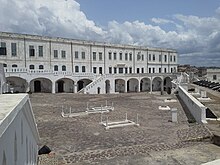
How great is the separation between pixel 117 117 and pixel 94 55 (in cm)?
3444

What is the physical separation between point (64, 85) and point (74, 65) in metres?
5.29

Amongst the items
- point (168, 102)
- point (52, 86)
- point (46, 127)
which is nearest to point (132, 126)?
point (46, 127)

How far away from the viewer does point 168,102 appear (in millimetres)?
23094

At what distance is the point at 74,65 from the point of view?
4634 cm

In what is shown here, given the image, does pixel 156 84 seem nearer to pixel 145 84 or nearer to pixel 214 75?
pixel 145 84

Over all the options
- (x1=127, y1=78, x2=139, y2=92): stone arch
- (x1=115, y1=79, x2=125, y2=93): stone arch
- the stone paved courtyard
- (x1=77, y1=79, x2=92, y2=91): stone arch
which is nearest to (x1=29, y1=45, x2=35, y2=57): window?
(x1=77, y1=79, x2=92, y2=91): stone arch

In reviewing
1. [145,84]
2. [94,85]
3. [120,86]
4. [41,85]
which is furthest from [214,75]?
[41,85]

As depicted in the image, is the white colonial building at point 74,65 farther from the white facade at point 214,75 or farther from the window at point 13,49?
the white facade at point 214,75

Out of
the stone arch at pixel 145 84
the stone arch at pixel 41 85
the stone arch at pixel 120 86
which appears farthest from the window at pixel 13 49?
the stone arch at pixel 145 84

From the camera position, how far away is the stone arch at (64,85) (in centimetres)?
4242

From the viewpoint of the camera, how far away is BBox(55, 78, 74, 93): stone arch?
42416mm

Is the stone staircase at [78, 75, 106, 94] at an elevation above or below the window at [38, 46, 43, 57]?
below

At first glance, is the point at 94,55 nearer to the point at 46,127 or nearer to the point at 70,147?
the point at 46,127

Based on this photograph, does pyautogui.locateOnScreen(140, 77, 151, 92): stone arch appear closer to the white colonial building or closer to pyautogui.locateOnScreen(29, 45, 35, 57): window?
the white colonial building
